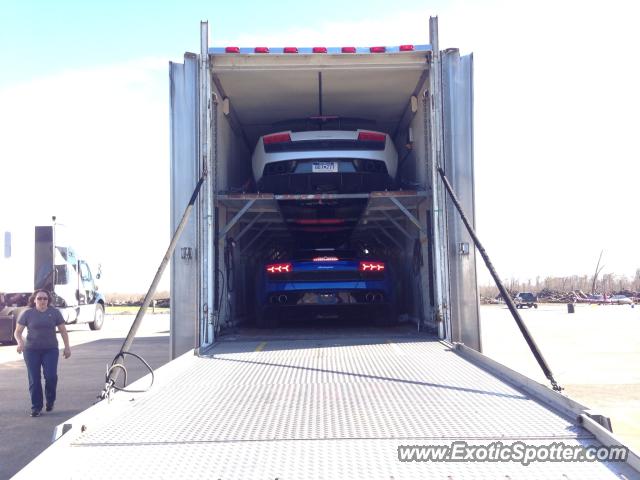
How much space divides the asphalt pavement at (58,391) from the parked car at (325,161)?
3512 mm

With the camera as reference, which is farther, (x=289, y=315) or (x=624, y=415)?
(x=289, y=315)

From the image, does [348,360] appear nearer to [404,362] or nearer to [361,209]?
[404,362]

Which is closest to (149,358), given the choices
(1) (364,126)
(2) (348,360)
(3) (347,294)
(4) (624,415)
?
(3) (347,294)

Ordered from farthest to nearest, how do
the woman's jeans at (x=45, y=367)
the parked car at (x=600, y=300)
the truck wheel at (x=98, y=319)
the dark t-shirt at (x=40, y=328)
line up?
the parked car at (x=600, y=300), the truck wheel at (x=98, y=319), the dark t-shirt at (x=40, y=328), the woman's jeans at (x=45, y=367)

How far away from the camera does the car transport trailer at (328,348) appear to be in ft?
9.83

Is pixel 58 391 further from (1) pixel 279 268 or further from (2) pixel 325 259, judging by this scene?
(2) pixel 325 259

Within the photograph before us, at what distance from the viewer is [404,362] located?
213 inches

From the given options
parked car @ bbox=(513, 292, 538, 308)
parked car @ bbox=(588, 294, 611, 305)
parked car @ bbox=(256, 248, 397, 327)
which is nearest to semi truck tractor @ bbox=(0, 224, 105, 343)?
parked car @ bbox=(256, 248, 397, 327)

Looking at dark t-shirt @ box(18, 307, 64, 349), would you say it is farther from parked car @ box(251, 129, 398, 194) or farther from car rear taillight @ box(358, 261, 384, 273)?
car rear taillight @ box(358, 261, 384, 273)

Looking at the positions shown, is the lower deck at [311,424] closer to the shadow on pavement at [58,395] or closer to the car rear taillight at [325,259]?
the shadow on pavement at [58,395]

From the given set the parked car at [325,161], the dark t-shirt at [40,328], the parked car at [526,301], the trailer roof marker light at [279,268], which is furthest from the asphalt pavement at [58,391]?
the parked car at [526,301]

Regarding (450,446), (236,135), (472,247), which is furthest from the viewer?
(236,135)

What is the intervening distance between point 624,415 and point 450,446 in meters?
4.46

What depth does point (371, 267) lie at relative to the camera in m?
8.01
